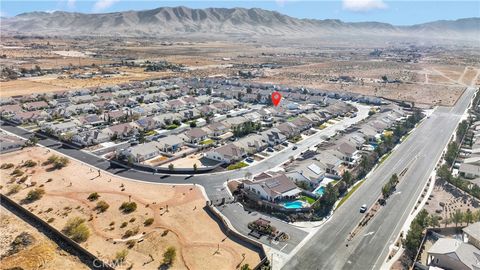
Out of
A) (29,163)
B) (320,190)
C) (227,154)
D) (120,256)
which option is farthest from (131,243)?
(29,163)

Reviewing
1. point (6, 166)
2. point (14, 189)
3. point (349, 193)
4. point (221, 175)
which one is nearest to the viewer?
point (14, 189)

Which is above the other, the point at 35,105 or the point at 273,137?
the point at 273,137

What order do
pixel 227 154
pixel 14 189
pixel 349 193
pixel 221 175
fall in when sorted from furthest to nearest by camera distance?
pixel 227 154
pixel 221 175
pixel 349 193
pixel 14 189

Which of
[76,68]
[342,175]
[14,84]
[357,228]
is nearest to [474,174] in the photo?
[342,175]

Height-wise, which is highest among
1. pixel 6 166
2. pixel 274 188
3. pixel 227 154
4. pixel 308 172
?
pixel 274 188

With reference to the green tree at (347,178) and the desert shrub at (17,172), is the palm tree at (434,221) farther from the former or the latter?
the desert shrub at (17,172)

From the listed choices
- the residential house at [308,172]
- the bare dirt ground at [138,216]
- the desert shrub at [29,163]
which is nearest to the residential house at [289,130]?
the residential house at [308,172]

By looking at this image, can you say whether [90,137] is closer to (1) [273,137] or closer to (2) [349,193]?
(1) [273,137]
